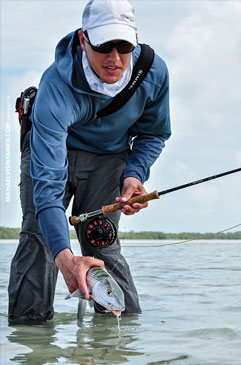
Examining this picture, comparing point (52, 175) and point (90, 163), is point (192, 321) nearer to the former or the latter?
point (90, 163)

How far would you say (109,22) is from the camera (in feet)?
12.8

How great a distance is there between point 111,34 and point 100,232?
137 centimetres

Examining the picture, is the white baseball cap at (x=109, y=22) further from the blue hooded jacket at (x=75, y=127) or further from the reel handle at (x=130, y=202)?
the reel handle at (x=130, y=202)

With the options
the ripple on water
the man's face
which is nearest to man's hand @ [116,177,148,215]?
the man's face

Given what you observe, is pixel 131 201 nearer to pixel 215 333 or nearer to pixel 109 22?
pixel 215 333

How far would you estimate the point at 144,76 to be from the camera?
4.55 meters

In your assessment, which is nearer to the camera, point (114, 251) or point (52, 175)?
point (52, 175)

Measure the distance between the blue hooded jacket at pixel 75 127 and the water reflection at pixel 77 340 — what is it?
58 centimetres

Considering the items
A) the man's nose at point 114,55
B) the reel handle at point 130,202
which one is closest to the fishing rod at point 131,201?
the reel handle at point 130,202

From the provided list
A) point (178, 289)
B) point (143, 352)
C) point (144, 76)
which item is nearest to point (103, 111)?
point (144, 76)

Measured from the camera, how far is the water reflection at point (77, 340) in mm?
3604

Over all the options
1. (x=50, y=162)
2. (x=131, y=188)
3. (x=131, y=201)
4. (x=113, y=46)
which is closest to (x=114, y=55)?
(x=113, y=46)

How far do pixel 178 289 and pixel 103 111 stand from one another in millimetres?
3269

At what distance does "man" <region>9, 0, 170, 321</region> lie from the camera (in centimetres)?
384
